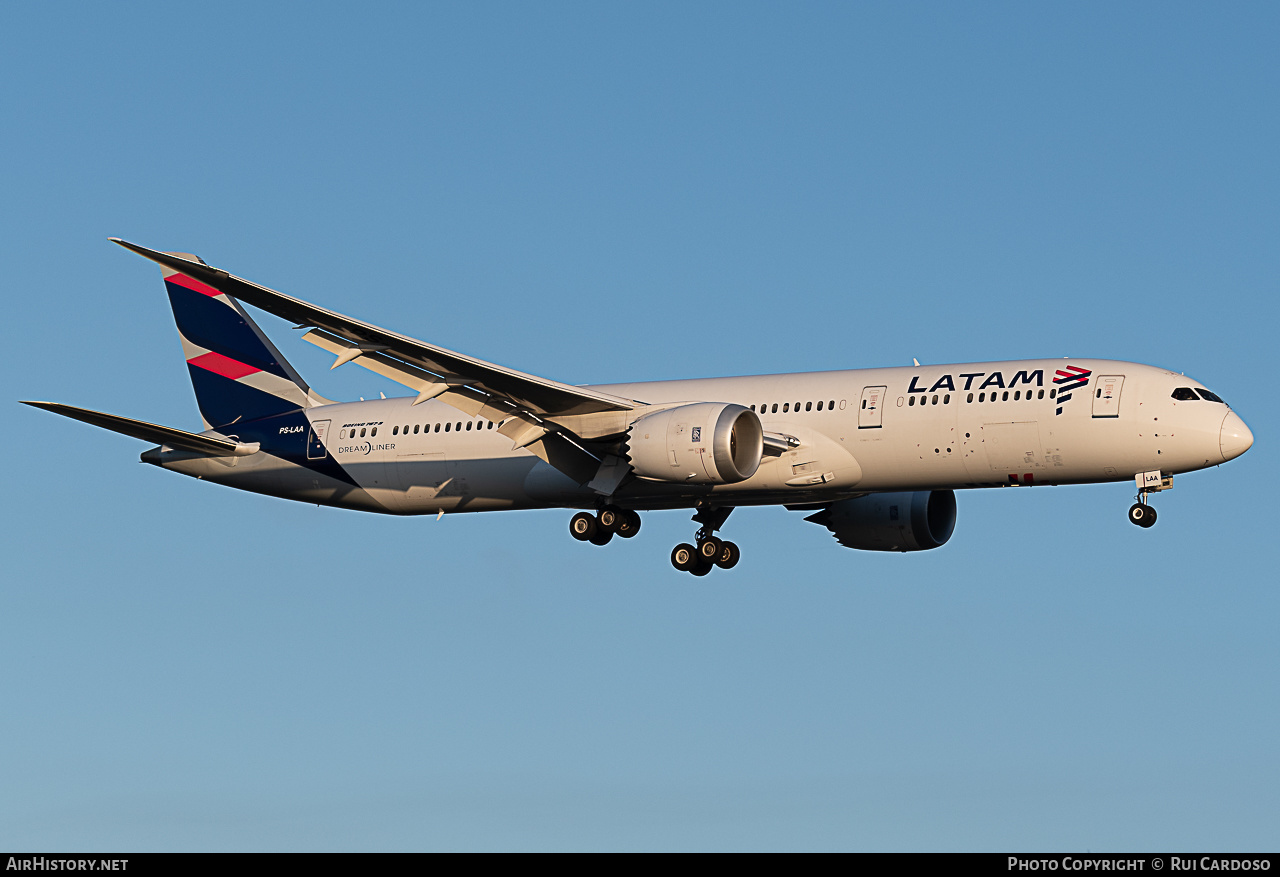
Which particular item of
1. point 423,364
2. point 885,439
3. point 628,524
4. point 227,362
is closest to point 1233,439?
point 885,439

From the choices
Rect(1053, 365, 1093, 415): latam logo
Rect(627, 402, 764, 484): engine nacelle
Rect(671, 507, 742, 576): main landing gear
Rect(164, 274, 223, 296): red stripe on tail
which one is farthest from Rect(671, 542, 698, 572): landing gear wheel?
Rect(164, 274, 223, 296): red stripe on tail

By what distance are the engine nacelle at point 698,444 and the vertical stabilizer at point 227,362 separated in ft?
42.3

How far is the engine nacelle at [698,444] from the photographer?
37625mm

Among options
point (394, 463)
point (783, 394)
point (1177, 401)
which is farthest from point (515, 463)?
point (1177, 401)

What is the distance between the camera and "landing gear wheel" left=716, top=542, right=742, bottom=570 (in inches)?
1697

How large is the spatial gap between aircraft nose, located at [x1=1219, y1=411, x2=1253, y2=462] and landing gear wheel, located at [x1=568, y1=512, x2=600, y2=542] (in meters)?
14.6

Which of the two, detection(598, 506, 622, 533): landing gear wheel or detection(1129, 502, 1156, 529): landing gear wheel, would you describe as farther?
detection(598, 506, 622, 533): landing gear wheel

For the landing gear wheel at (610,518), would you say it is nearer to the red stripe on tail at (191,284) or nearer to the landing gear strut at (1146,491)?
the landing gear strut at (1146,491)

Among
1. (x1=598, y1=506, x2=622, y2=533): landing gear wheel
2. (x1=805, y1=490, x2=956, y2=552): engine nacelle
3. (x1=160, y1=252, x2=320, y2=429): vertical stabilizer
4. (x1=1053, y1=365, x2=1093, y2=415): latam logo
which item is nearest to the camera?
(x1=1053, y1=365, x2=1093, y2=415): latam logo

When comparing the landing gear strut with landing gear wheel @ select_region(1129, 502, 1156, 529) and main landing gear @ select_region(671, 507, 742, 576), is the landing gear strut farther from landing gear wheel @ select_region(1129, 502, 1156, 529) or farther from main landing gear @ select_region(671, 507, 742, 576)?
main landing gear @ select_region(671, 507, 742, 576)

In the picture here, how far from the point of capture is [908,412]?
38.4 m

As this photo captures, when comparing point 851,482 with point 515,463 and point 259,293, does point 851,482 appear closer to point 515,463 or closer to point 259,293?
point 515,463

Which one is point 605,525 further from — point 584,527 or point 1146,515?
point 1146,515

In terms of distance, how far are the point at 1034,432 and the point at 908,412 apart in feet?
9.31
